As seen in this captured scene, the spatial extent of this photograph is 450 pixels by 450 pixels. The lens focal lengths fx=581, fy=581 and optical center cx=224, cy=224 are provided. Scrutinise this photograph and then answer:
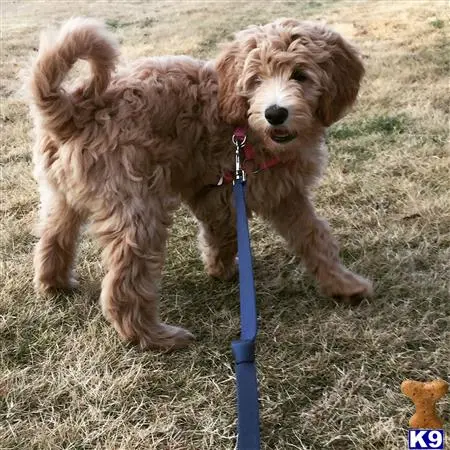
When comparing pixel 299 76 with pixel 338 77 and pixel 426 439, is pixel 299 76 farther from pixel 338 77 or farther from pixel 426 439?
pixel 426 439

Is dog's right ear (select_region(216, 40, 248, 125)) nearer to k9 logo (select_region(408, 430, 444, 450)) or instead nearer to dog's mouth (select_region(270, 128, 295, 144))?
dog's mouth (select_region(270, 128, 295, 144))

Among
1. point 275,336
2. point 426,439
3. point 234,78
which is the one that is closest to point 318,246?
point 275,336

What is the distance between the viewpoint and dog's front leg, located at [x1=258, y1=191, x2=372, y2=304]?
2662mm

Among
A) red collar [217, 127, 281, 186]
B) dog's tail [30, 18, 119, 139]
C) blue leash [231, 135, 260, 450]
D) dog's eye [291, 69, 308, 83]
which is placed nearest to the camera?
blue leash [231, 135, 260, 450]

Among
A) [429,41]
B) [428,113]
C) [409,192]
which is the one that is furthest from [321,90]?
[429,41]

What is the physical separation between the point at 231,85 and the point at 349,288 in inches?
41.5

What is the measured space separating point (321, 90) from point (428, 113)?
270 centimetres

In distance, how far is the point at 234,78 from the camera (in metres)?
2.34

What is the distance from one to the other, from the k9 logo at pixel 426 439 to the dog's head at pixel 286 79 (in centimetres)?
117

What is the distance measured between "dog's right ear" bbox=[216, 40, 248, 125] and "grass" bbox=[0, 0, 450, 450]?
0.92 metres

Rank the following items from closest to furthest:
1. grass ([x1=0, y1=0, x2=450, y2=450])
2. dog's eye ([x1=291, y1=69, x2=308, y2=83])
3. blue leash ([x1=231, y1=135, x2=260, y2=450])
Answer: blue leash ([x1=231, y1=135, x2=260, y2=450]) < grass ([x1=0, y1=0, x2=450, y2=450]) < dog's eye ([x1=291, y1=69, x2=308, y2=83])

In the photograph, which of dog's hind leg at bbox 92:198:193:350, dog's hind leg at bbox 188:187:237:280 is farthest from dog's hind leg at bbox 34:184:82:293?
dog's hind leg at bbox 188:187:237:280

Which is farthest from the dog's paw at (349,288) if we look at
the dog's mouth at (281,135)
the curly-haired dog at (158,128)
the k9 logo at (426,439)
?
the k9 logo at (426,439)

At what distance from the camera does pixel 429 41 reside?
6801 mm
